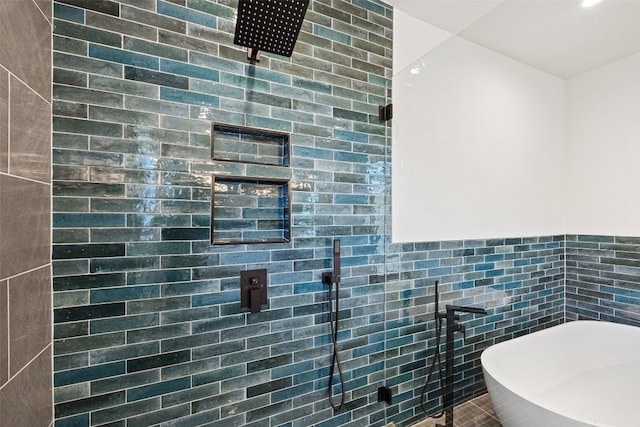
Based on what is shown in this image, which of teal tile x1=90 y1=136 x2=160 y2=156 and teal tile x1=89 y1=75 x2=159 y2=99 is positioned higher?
teal tile x1=89 y1=75 x2=159 y2=99

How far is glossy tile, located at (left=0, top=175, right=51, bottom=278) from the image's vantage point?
2.84 ft

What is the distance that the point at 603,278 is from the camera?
8.14 feet

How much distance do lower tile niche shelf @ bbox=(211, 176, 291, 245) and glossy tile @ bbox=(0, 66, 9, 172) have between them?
735 mm

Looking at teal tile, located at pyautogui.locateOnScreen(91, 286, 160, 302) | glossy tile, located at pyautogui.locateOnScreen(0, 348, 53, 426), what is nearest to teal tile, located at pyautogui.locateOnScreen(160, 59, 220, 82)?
teal tile, located at pyautogui.locateOnScreen(91, 286, 160, 302)

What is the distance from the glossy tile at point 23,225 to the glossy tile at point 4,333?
51 millimetres

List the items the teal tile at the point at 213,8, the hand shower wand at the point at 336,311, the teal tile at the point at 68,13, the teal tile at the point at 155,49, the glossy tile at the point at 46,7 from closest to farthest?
1. the glossy tile at the point at 46,7
2. the teal tile at the point at 68,13
3. the teal tile at the point at 155,49
4. the teal tile at the point at 213,8
5. the hand shower wand at the point at 336,311

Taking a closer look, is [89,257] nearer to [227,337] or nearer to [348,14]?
[227,337]

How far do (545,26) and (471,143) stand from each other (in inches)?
38.0

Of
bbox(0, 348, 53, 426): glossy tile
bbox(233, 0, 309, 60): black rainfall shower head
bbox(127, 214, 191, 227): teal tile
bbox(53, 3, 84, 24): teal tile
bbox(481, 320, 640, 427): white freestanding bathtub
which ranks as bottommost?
bbox(481, 320, 640, 427): white freestanding bathtub

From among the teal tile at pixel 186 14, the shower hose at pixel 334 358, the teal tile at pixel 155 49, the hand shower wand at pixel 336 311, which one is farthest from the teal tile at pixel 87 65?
the shower hose at pixel 334 358

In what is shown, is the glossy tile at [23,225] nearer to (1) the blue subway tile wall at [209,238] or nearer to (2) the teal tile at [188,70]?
(1) the blue subway tile wall at [209,238]

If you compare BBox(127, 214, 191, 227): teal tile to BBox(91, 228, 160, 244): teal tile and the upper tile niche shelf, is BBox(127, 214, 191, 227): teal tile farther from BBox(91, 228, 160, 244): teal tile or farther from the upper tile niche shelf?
the upper tile niche shelf

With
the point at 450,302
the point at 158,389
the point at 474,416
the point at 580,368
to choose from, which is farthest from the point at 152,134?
the point at 580,368

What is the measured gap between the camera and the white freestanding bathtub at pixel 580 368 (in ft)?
6.86
